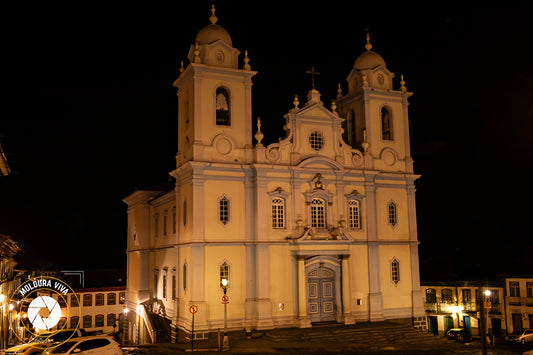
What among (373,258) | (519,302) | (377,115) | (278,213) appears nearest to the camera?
(278,213)

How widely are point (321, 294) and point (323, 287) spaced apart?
0.41m

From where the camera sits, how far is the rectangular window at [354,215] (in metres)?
32.9

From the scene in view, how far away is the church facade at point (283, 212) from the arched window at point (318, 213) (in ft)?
0.38

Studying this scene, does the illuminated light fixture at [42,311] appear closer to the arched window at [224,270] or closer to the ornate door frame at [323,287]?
the arched window at [224,270]

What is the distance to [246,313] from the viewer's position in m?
29.6

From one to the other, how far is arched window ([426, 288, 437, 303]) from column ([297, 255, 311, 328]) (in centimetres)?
1969

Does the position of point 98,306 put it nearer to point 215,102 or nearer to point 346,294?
point 346,294

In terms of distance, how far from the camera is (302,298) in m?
30.2

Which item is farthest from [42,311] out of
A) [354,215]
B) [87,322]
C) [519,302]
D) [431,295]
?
[87,322]

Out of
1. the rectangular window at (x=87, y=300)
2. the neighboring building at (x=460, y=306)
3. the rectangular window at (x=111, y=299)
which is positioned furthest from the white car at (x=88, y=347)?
the rectangular window at (x=111, y=299)

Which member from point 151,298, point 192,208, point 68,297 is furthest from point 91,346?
point 68,297

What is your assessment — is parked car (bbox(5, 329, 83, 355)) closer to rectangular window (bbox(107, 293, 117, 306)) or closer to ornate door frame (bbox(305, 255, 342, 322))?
ornate door frame (bbox(305, 255, 342, 322))

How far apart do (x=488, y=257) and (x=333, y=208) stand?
31173 mm

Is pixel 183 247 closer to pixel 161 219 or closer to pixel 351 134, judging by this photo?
pixel 161 219
